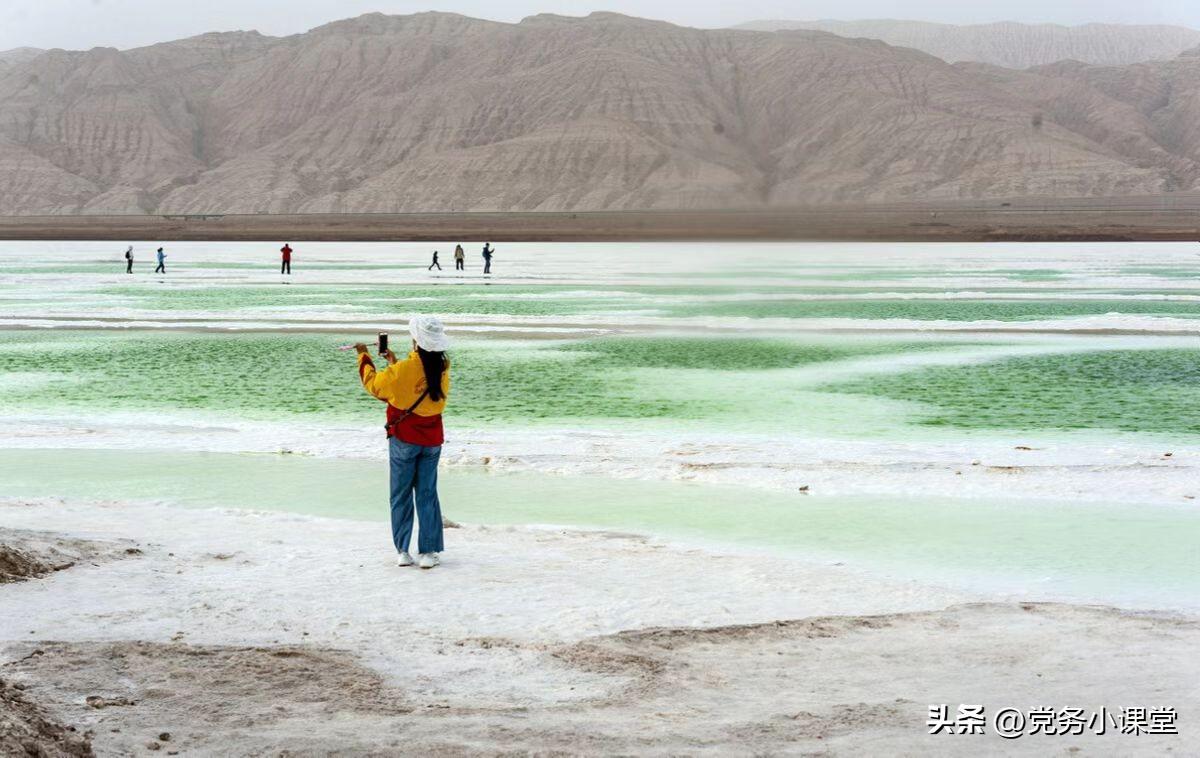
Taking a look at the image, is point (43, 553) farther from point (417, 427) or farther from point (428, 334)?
point (428, 334)

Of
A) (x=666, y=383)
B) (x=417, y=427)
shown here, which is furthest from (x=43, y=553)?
(x=666, y=383)

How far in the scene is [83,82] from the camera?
7485 inches

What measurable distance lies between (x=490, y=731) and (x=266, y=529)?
4.01 metres

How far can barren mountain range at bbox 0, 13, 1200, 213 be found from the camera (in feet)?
504

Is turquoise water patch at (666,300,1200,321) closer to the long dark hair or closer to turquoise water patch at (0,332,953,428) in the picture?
turquoise water patch at (0,332,953,428)

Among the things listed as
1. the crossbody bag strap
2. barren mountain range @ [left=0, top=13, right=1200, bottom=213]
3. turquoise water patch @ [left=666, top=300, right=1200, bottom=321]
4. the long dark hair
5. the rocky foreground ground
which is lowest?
Result: the rocky foreground ground

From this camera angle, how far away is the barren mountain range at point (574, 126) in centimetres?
15362

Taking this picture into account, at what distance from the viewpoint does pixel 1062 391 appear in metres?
16.7

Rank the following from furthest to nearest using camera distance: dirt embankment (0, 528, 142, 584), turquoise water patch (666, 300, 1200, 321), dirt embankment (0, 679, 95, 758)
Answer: turquoise water patch (666, 300, 1200, 321)
dirt embankment (0, 528, 142, 584)
dirt embankment (0, 679, 95, 758)

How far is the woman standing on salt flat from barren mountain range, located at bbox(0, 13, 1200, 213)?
12401 cm

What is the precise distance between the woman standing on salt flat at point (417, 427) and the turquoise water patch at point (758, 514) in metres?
0.33

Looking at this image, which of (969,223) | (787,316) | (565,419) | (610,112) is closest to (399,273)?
(787,316)

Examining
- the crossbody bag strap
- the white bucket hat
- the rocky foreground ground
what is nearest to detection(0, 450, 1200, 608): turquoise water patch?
the rocky foreground ground

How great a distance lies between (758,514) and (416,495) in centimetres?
286
